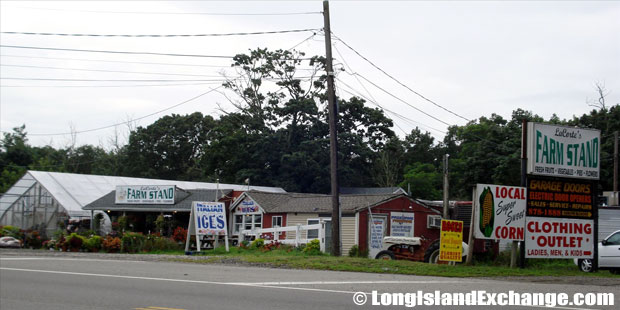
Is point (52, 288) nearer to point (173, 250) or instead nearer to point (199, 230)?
point (199, 230)

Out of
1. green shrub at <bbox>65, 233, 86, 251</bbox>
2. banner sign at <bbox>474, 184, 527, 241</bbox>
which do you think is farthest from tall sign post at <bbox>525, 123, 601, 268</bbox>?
green shrub at <bbox>65, 233, 86, 251</bbox>

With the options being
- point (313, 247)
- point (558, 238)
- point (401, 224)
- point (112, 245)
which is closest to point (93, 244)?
point (112, 245)

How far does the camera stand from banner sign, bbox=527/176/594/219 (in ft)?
69.4

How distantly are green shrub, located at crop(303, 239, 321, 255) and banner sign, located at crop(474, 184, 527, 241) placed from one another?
973 cm

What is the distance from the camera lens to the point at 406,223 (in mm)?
35219

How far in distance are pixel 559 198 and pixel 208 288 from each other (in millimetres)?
12537

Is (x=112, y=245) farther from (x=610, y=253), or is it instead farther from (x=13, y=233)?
(x=610, y=253)

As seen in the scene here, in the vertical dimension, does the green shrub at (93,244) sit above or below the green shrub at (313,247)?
below

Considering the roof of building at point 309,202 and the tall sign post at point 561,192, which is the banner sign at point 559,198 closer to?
the tall sign post at point 561,192

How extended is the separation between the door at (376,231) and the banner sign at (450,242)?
36.4 feet

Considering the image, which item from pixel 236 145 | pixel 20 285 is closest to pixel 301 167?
pixel 236 145

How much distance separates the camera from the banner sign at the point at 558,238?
21.2 meters

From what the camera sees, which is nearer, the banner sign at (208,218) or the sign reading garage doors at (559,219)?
the sign reading garage doors at (559,219)

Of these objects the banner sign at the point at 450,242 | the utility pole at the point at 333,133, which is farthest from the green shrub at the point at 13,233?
the banner sign at the point at 450,242
